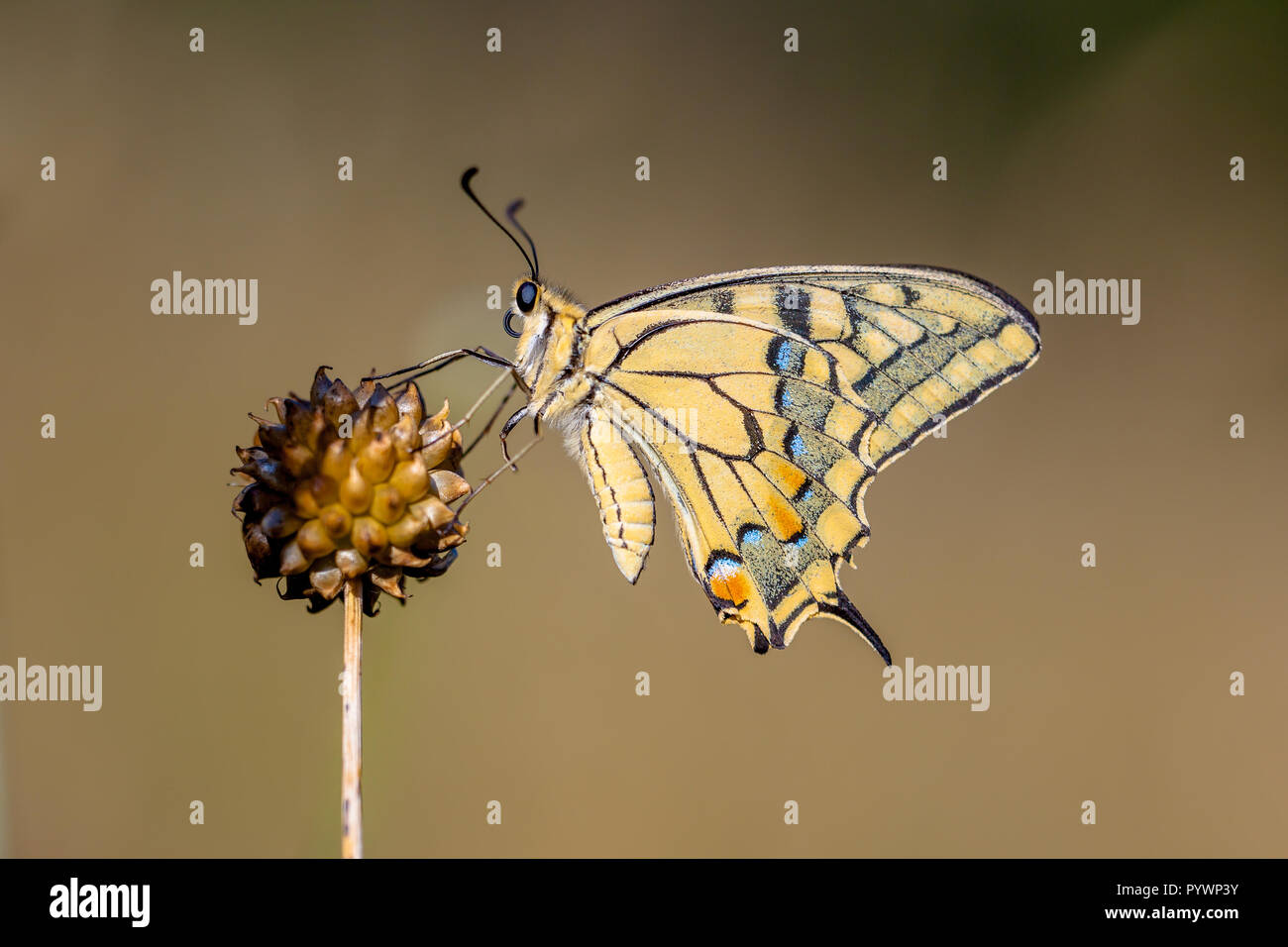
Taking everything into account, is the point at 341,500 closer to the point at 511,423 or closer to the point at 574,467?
the point at 511,423

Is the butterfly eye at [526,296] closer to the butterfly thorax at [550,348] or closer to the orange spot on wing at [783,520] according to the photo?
the butterfly thorax at [550,348]

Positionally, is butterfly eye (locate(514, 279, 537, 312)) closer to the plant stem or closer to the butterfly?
the butterfly

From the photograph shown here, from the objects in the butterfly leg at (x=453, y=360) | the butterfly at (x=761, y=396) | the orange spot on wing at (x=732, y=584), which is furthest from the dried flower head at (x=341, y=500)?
the orange spot on wing at (x=732, y=584)

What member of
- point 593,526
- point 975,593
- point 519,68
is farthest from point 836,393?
point 519,68

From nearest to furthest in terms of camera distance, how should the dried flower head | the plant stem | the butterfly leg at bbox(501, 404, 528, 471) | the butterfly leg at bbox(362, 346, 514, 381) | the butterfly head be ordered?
1. the plant stem
2. the dried flower head
3. the butterfly leg at bbox(362, 346, 514, 381)
4. the butterfly leg at bbox(501, 404, 528, 471)
5. the butterfly head

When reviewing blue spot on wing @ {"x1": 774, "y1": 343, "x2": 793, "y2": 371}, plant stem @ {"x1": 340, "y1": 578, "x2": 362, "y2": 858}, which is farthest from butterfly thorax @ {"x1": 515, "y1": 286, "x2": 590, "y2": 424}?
plant stem @ {"x1": 340, "y1": 578, "x2": 362, "y2": 858}
